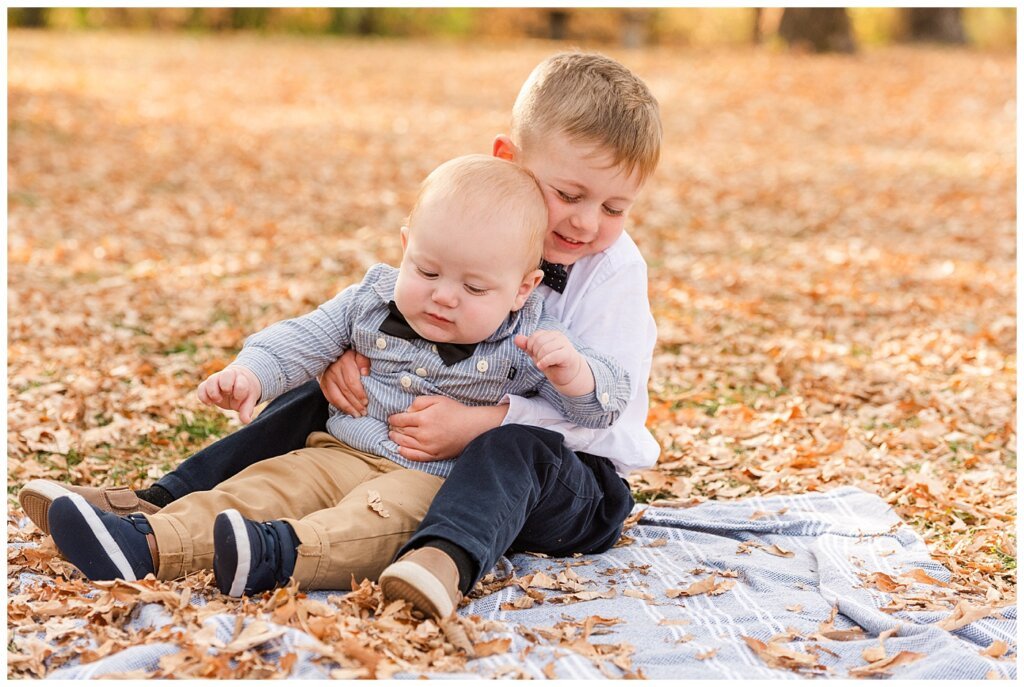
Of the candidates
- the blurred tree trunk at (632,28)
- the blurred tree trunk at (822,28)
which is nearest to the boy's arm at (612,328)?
the blurred tree trunk at (822,28)

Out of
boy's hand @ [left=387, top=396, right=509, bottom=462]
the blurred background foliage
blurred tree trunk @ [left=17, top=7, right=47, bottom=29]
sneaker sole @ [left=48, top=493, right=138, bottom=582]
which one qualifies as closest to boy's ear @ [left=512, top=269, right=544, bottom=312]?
boy's hand @ [left=387, top=396, right=509, bottom=462]

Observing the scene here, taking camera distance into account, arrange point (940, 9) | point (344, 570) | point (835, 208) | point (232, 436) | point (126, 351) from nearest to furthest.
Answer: point (344, 570) → point (232, 436) → point (126, 351) → point (835, 208) → point (940, 9)

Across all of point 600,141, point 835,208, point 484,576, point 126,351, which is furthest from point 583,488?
point 835,208

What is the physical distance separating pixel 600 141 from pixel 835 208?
833 cm

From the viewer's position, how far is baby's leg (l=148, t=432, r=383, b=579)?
→ 3259 mm

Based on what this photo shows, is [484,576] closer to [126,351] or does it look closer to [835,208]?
[126,351]

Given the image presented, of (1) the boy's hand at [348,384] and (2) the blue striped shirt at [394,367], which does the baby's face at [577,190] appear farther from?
(1) the boy's hand at [348,384]

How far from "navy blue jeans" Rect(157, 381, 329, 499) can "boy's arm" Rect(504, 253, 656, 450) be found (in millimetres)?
840

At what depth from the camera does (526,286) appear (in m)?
3.50

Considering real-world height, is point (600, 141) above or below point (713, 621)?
above

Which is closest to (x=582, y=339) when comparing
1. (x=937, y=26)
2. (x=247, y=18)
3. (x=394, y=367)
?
(x=394, y=367)

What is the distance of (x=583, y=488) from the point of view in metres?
3.62

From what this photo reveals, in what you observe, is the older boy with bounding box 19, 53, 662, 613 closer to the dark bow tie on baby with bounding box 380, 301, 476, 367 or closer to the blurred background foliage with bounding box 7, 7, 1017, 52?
the dark bow tie on baby with bounding box 380, 301, 476, 367

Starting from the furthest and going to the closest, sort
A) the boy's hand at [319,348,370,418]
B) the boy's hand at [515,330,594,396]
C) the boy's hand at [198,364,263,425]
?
1. the boy's hand at [319,348,370,418]
2. the boy's hand at [198,364,263,425]
3. the boy's hand at [515,330,594,396]
